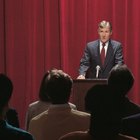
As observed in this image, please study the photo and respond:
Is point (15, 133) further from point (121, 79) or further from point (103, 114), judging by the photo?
point (121, 79)

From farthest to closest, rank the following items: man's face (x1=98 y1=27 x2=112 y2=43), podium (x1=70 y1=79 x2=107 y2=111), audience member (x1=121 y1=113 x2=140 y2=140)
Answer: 1. man's face (x1=98 y1=27 x2=112 y2=43)
2. podium (x1=70 y1=79 x2=107 y2=111)
3. audience member (x1=121 y1=113 x2=140 y2=140)

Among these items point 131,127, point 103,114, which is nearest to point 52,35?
point 131,127

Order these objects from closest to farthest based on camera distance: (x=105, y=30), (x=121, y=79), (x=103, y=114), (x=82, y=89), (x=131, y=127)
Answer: (x=103, y=114)
(x=131, y=127)
(x=121, y=79)
(x=82, y=89)
(x=105, y=30)

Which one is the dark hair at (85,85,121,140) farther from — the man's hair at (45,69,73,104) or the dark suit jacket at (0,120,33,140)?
the man's hair at (45,69,73,104)

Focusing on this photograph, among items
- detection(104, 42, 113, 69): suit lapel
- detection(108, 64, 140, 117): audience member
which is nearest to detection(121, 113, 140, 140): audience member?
detection(108, 64, 140, 117): audience member

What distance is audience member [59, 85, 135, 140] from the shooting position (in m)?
1.68

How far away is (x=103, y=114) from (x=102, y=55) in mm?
4531

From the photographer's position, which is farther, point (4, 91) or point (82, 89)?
point (82, 89)

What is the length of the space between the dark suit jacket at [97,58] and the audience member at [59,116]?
380 centimetres

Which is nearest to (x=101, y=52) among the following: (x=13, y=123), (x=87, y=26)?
(x=87, y=26)

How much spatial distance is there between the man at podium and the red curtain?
0.51 metres

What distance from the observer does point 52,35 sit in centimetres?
678

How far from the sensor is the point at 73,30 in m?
6.76

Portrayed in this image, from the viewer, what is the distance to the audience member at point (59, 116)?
2137 millimetres
